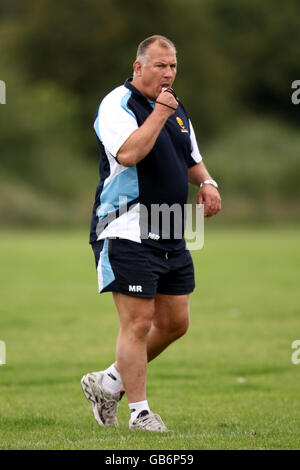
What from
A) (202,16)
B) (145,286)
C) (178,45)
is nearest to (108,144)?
(145,286)

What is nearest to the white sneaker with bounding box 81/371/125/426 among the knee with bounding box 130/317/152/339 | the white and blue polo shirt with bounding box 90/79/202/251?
the knee with bounding box 130/317/152/339

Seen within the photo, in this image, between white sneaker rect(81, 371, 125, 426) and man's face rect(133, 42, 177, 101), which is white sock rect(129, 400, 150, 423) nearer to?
white sneaker rect(81, 371, 125, 426)

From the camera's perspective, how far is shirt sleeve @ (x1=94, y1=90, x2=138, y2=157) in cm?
563

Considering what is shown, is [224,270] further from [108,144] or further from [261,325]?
[108,144]

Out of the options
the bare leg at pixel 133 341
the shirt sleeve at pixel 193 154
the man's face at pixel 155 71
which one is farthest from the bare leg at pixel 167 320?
the man's face at pixel 155 71

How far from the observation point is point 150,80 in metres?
5.86

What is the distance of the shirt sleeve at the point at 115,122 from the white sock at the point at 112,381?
1.61 m

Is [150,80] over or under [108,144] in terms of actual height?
over

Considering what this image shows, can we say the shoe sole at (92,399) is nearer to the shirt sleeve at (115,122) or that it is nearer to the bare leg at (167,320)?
the bare leg at (167,320)

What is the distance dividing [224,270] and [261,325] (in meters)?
8.43

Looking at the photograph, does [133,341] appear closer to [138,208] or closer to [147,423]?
[147,423]

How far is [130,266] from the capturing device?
19.0ft

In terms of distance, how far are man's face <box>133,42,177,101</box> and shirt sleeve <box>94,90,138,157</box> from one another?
5.2 inches

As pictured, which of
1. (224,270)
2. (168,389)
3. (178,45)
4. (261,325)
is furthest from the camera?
(178,45)
